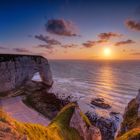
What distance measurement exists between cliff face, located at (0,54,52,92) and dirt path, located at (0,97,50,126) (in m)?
4.99

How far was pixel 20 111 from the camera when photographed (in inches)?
1099

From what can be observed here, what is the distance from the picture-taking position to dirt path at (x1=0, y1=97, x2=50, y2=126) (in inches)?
987

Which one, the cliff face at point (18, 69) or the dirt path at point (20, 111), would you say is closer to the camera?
the dirt path at point (20, 111)

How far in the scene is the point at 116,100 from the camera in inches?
2012

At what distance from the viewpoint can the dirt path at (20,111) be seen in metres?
25.1

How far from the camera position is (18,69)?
40.4 metres

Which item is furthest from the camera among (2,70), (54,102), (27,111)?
(2,70)

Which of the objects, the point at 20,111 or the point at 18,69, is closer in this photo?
the point at 20,111

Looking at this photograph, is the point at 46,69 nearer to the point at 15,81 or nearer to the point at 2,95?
the point at 15,81

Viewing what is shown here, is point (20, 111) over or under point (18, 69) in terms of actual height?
under

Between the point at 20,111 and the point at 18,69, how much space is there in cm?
1504

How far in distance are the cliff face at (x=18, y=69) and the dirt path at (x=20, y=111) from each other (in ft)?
16.4

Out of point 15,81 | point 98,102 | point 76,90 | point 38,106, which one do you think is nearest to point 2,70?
point 15,81

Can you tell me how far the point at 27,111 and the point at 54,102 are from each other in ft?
22.0
